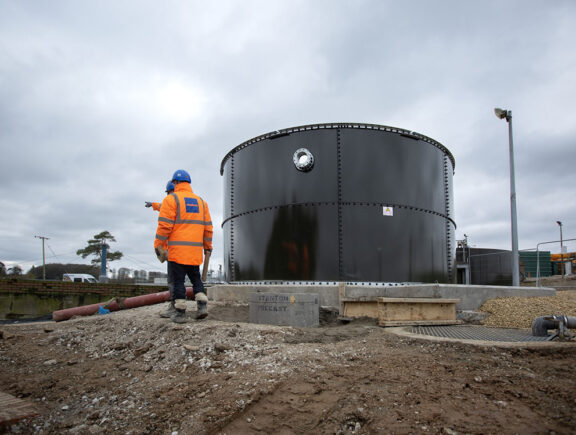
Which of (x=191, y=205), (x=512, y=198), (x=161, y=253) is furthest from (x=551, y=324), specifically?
(x=512, y=198)

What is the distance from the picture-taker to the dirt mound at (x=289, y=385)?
293 cm

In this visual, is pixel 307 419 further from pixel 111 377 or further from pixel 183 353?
pixel 111 377

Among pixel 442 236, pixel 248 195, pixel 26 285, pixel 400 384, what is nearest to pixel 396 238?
pixel 442 236

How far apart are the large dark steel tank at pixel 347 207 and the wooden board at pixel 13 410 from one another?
509 cm

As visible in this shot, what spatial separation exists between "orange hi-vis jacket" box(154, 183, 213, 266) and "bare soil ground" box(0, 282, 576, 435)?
985mm

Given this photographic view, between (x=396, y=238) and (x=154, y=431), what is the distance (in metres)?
6.03

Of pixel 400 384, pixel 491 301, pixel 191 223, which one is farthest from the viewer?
pixel 491 301

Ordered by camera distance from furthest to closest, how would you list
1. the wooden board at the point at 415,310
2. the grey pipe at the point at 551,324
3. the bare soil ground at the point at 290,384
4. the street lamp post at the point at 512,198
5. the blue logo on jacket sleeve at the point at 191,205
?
the street lamp post at the point at 512,198
the wooden board at the point at 415,310
the blue logo on jacket sleeve at the point at 191,205
the grey pipe at the point at 551,324
the bare soil ground at the point at 290,384

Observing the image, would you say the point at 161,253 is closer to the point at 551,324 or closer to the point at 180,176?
the point at 180,176

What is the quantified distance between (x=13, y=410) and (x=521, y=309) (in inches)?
256

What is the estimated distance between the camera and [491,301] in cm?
651

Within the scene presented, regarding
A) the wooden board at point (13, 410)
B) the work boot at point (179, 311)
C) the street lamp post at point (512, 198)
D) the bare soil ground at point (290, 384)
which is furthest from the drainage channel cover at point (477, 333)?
the wooden board at point (13, 410)

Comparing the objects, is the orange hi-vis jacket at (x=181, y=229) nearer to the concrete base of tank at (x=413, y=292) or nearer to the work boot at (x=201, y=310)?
the work boot at (x=201, y=310)

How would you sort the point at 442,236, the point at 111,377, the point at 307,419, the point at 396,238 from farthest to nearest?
the point at 442,236, the point at 396,238, the point at 111,377, the point at 307,419
